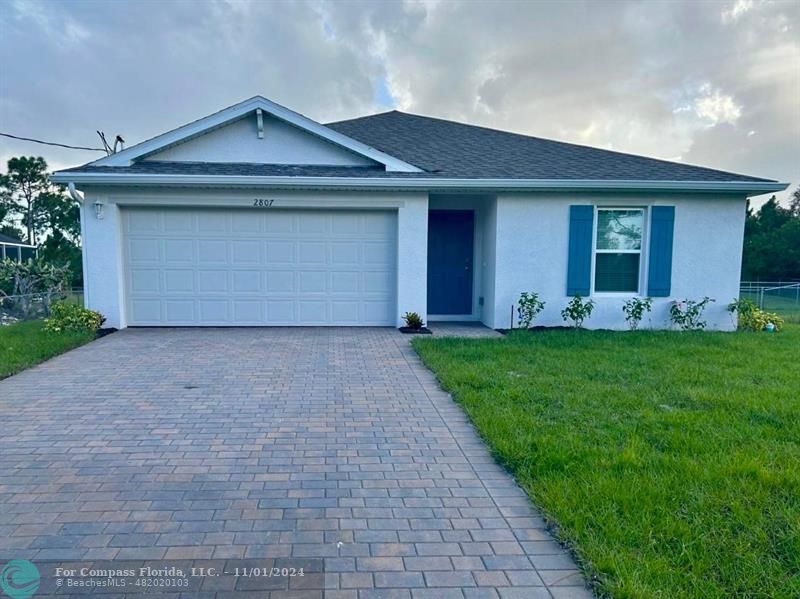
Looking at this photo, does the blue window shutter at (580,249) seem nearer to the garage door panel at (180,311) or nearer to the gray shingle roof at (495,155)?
the gray shingle roof at (495,155)

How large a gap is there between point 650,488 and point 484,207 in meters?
7.56

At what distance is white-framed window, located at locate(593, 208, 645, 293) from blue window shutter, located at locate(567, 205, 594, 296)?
0.24m

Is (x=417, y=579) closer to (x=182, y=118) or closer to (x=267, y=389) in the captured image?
(x=267, y=389)

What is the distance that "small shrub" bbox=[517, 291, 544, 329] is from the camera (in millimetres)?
8688

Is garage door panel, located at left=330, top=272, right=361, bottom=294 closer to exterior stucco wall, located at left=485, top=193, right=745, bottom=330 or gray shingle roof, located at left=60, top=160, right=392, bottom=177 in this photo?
gray shingle roof, located at left=60, top=160, right=392, bottom=177

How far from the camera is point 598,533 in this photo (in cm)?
231

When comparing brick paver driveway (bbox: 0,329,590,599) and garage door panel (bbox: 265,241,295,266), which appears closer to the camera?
brick paver driveway (bbox: 0,329,590,599)

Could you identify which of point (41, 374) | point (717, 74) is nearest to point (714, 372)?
point (41, 374)

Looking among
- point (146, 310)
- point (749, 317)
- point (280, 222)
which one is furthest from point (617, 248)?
point (146, 310)

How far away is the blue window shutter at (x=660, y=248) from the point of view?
28.6 ft

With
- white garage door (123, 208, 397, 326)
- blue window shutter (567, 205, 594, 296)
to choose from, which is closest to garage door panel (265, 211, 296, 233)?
white garage door (123, 208, 397, 326)

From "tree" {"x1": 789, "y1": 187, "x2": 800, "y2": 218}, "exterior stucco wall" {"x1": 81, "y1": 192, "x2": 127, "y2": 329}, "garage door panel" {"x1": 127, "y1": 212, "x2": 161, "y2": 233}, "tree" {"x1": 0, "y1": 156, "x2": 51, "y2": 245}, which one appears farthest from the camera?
"tree" {"x1": 789, "y1": 187, "x2": 800, "y2": 218}

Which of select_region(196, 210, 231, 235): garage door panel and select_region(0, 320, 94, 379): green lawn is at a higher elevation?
select_region(196, 210, 231, 235): garage door panel

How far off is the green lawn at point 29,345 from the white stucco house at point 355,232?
104cm
